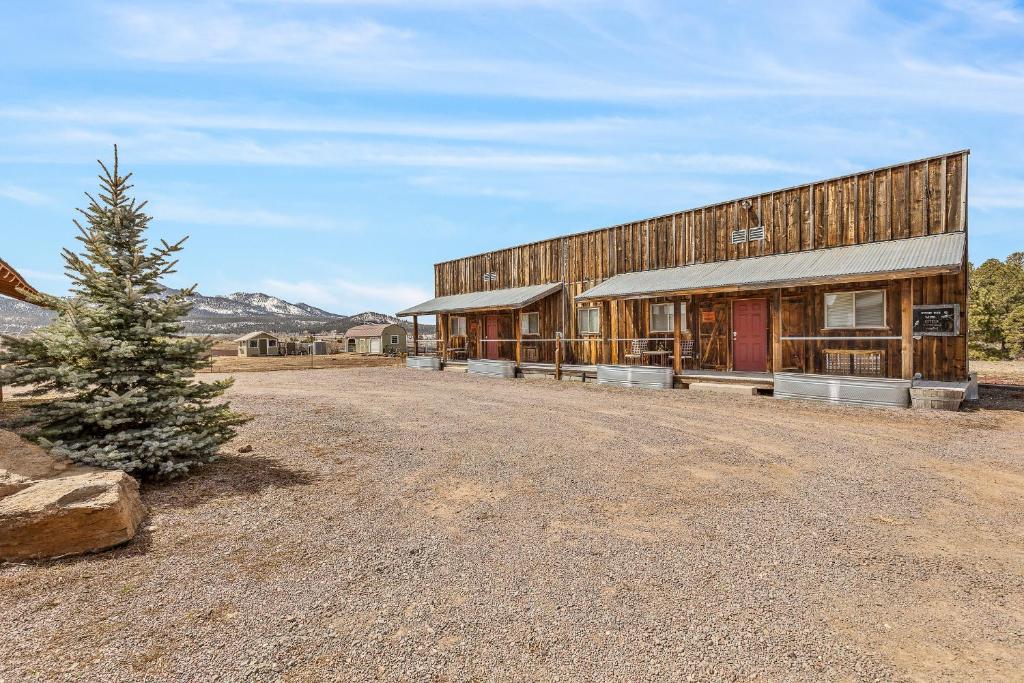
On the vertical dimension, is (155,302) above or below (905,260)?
below

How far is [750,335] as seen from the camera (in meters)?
15.8

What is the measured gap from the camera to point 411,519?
16.6 ft

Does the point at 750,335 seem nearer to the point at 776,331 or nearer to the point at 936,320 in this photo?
the point at 776,331

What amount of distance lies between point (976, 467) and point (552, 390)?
32.7 feet

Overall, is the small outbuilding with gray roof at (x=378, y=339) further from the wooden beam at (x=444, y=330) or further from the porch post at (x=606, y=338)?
the porch post at (x=606, y=338)

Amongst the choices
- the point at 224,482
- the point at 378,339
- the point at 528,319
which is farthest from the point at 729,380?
the point at 378,339

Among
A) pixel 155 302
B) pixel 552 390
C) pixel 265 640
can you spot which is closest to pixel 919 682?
pixel 265 640

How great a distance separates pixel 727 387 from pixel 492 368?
9405 mm

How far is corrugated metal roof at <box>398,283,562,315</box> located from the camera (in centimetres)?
2072

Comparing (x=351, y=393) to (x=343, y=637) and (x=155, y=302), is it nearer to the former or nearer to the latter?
(x=155, y=302)

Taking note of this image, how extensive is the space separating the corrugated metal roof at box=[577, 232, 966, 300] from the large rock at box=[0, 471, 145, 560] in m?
13.3

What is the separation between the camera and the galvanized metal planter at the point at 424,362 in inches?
968

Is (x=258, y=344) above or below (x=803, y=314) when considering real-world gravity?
below

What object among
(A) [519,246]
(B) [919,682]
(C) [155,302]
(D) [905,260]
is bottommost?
(B) [919,682]
